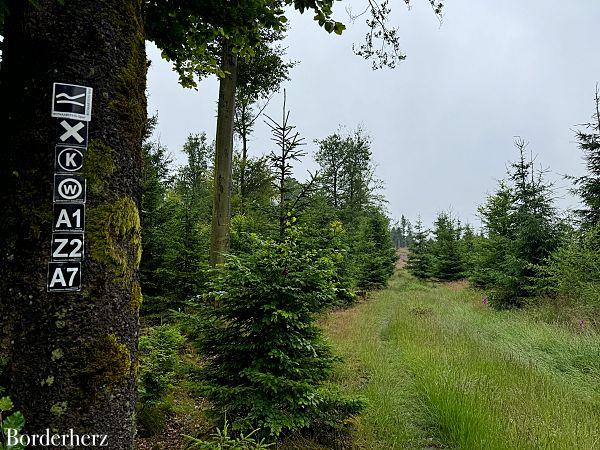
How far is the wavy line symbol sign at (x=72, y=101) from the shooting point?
1.71m

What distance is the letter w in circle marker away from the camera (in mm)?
1715

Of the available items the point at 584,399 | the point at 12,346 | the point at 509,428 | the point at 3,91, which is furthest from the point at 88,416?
the point at 584,399

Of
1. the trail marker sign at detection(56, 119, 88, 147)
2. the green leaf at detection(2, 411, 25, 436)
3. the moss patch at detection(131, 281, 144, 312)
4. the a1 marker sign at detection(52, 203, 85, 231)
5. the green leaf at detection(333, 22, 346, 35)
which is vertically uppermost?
the green leaf at detection(333, 22, 346, 35)

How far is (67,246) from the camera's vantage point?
1694 millimetres

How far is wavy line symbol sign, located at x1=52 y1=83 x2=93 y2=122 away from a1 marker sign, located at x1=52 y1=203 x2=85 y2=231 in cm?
39

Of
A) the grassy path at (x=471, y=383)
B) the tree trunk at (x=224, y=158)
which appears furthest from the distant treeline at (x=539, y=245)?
the tree trunk at (x=224, y=158)

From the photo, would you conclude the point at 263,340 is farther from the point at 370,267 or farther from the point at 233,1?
the point at 370,267

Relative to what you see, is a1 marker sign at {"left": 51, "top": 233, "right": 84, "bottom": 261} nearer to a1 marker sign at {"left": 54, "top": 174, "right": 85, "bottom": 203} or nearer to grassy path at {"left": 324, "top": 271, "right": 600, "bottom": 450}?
a1 marker sign at {"left": 54, "top": 174, "right": 85, "bottom": 203}

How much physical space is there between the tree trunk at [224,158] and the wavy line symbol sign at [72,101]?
5804mm

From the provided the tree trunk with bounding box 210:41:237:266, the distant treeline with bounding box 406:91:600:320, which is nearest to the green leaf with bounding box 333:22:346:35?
the tree trunk with bounding box 210:41:237:266

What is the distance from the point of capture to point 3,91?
1.75 m

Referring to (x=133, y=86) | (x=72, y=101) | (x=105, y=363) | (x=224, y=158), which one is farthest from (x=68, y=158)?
(x=224, y=158)

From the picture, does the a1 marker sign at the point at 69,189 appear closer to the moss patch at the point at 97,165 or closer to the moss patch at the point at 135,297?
the moss patch at the point at 97,165

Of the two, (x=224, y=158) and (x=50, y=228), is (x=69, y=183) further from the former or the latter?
(x=224, y=158)
